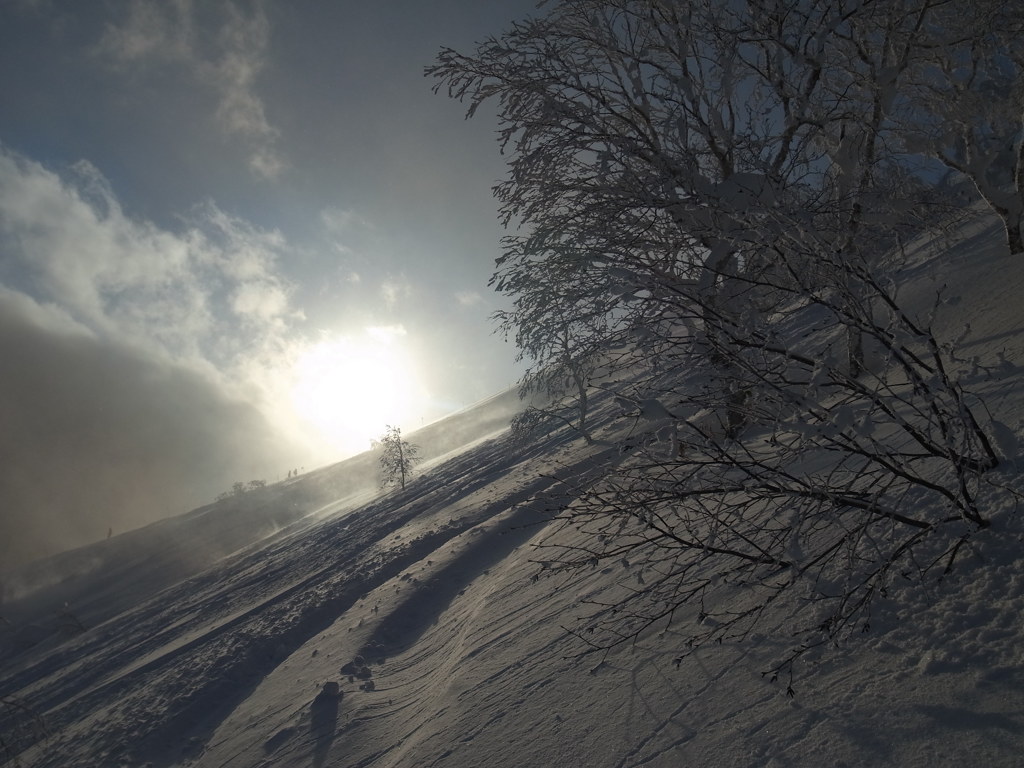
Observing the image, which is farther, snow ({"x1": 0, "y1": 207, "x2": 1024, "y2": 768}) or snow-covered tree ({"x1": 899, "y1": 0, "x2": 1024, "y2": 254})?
snow-covered tree ({"x1": 899, "y1": 0, "x2": 1024, "y2": 254})

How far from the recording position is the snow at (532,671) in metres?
1.74

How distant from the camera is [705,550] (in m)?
2.01

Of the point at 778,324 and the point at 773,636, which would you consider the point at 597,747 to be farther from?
the point at 778,324

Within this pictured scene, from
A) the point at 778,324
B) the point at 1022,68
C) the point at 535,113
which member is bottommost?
the point at 778,324

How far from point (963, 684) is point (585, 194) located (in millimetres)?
→ 3758

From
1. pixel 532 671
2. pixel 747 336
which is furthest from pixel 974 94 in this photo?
pixel 532 671

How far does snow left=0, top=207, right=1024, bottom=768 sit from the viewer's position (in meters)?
1.74

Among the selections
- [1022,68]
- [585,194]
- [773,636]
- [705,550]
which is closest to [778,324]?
[705,550]

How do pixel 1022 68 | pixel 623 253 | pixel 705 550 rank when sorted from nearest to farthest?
pixel 705 550, pixel 623 253, pixel 1022 68

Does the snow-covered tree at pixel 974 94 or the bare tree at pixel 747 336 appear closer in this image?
the bare tree at pixel 747 336

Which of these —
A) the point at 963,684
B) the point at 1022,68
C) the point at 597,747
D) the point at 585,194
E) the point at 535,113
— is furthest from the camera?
the point at 1022,68

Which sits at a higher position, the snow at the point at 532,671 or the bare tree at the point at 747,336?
the bare tree at the point at 747,336

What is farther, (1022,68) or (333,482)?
(333,482)

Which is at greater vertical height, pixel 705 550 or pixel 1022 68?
pixel 1022 68
